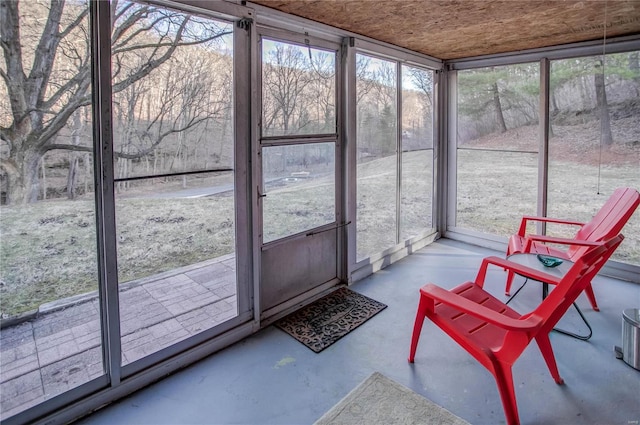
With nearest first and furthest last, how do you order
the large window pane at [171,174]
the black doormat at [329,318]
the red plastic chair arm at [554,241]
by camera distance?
the large window pane at [171,174]
the black doormat at [329,318]
the red plastic chair arm at [554,241]

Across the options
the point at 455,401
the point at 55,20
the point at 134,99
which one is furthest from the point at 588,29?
the point at 55,20

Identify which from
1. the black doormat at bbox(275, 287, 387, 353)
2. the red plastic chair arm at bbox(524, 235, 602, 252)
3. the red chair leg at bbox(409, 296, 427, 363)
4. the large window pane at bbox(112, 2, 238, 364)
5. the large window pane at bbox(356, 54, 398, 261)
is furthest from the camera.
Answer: the large window pane at bbox(356, 54, 398, 261)

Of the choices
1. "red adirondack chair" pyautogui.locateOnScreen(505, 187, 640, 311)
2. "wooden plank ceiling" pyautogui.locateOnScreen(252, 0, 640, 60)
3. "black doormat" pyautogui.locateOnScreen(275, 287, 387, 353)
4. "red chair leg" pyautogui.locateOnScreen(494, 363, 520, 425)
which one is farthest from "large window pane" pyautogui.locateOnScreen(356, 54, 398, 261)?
"red chair leg" pyautogui.locateOnScreen(494, 363, 520, 425)

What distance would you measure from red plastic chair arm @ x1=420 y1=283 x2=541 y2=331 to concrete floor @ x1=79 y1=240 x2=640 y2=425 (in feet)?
1.71

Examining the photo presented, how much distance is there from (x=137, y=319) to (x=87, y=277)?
416mm

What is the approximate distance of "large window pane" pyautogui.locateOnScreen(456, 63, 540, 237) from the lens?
4.67 meters

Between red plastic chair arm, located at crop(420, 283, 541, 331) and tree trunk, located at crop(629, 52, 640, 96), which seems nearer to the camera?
red plastic chair arm, located at crop(420, 283, 541, 331)

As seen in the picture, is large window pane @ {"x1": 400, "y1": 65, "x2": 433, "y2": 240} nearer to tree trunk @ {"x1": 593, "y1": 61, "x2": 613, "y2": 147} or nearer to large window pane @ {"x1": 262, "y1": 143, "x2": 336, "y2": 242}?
large window pane @ {"x1": 262, "y1": 143, "x2": 336, "y2": 242}

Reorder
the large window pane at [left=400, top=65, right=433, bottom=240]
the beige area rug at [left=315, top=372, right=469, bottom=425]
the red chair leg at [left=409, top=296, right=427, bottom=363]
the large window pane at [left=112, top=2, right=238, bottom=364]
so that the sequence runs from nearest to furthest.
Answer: the beige area rug at [left=315, top=372, right=469, bottom=425], the large window pane at [left=112, top=2, right=238, bottom=364], the red chair leg at [left=409, top=296, right=427, bottom=363], the large window pane at [left=400, top=65, right=433, bottom=240]

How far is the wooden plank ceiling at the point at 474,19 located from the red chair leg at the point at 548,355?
214 cm

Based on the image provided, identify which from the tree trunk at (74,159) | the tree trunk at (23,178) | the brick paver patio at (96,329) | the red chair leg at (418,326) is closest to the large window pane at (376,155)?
the red chair leg at (418,326)

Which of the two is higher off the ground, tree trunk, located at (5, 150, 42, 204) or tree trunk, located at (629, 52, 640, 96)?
tree trunk, located at (629, 52, 640, 96)

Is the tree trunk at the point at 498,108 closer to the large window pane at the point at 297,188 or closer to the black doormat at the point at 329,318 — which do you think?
the large window pane at the point at 297,188

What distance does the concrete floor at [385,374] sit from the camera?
215 centimetres
